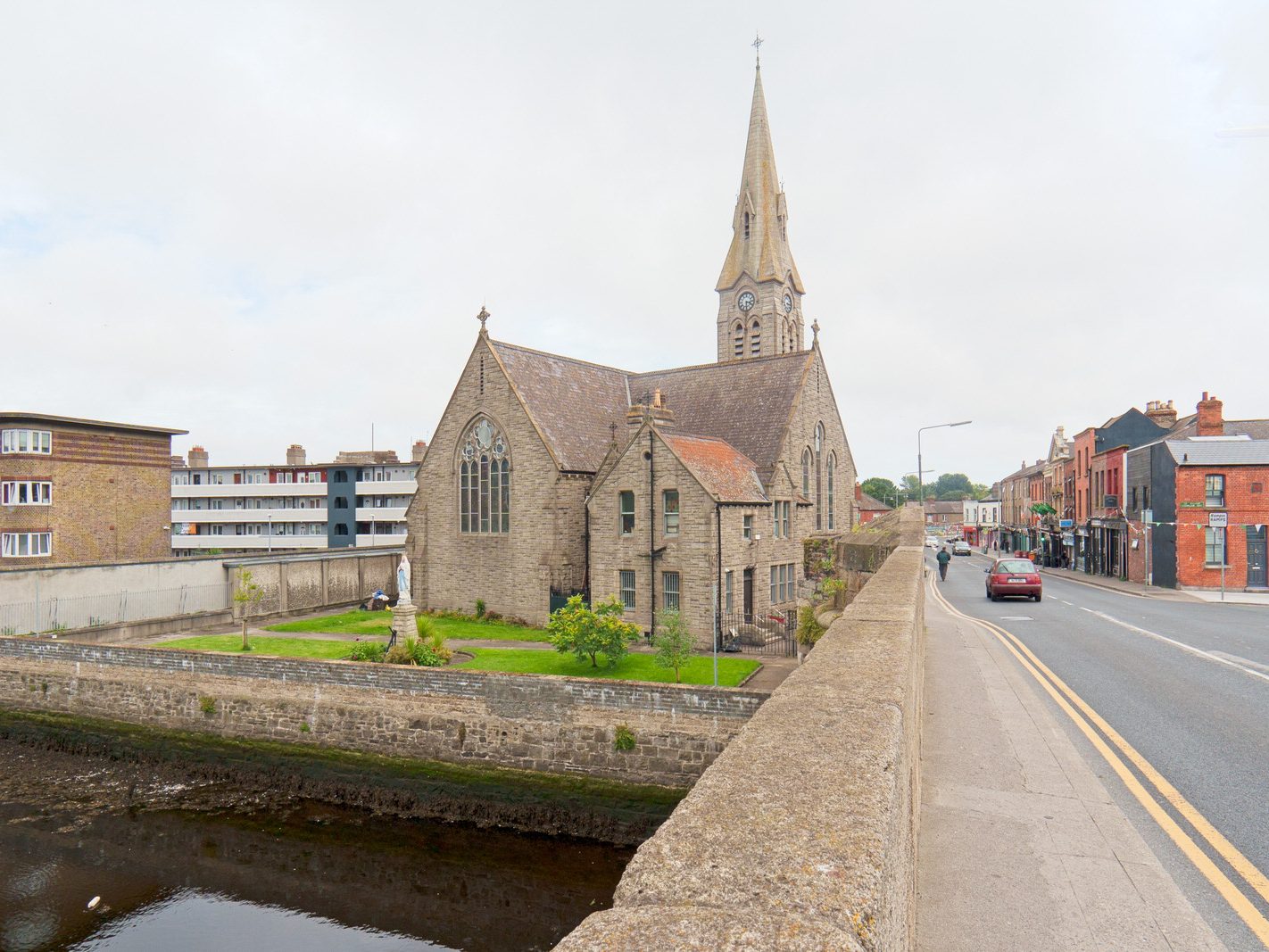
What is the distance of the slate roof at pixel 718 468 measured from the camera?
26.0 metres

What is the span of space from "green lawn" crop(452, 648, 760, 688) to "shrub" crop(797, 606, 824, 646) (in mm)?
1909

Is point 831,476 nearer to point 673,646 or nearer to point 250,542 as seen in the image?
point 673,646

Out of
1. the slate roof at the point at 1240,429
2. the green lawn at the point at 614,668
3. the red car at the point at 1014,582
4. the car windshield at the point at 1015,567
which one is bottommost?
the green lawn at the point at 614,668

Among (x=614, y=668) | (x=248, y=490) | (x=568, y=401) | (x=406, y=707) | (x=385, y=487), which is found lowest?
(x=406, y=707)

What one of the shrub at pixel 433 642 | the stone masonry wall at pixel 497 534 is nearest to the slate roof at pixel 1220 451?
the stone masonry wall at pixel 497 534

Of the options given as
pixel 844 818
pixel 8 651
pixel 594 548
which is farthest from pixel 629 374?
pixel 844 818

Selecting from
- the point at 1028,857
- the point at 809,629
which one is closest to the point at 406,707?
the point at 809,629

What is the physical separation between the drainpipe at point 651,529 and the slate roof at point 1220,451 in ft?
97.3

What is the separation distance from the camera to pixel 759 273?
170 feet

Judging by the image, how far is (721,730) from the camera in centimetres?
A: 1520

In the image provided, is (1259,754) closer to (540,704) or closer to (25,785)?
(540,704)

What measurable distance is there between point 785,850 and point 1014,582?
92.9 feet

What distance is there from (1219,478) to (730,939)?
4608cm

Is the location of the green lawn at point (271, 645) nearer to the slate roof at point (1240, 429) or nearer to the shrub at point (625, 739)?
the shrub at point (625, 739)
